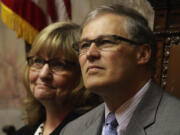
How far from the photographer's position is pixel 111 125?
5.90ft

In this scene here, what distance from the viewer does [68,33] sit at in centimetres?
236

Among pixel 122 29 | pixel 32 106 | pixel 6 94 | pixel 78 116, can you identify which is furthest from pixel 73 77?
pixel 6 94

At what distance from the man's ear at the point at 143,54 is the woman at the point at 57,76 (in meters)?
0.71

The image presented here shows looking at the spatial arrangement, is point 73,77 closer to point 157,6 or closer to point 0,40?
point 157,6

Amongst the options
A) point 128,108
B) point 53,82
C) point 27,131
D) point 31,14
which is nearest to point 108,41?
point 128,108

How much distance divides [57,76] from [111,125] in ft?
2.29

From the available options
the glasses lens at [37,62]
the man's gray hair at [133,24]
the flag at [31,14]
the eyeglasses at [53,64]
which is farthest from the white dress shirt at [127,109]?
the flag at [31,14]

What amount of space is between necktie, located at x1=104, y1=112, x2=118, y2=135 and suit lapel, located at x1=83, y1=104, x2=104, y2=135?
122mm

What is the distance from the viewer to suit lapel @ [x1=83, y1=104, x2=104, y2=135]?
6.34ft

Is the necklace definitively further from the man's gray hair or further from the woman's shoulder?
the man's gray hair

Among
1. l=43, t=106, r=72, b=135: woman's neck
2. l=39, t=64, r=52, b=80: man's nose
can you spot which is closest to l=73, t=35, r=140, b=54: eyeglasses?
l=39, t=64, r=52, b=80: man's nose

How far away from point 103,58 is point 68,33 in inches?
30.6

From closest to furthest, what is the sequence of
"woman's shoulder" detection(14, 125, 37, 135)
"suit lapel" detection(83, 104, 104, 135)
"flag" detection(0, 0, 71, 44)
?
1. "suit lapel" detection(83, 104, 104, 135)
2. "woman's shoulder" detection(14, 125, 37, 135)
3. "flag" detection(0, 0, 71, 44)

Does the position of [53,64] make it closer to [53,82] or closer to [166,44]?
[53,82]
